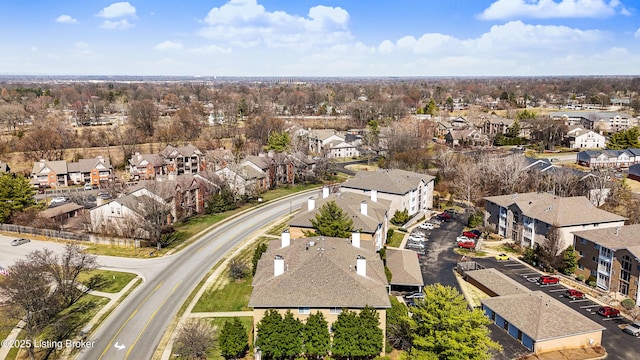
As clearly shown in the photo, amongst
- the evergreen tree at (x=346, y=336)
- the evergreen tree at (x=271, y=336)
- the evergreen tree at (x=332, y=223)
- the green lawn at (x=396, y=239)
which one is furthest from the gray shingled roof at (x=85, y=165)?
the evergreen tree at (x=346, y=336)

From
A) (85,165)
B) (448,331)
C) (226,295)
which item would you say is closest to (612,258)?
(448,331)

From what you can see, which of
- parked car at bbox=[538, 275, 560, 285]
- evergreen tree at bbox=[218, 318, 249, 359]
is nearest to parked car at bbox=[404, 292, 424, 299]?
parked car at bbox=[538, 275, 560, 285]

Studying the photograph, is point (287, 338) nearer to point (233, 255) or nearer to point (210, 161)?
point (233, 255)

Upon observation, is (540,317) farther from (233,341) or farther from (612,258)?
(233,341)

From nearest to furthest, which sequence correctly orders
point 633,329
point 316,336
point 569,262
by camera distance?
point 316,336
point 633,329
point 569,262

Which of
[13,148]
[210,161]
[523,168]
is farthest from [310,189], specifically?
[13,148]
